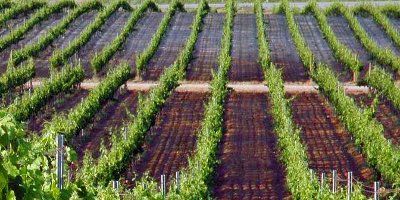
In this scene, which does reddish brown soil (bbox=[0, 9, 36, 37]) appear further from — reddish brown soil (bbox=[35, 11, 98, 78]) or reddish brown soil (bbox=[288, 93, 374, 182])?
reddish brown soil (bbox=[288, 93, 374, 182])

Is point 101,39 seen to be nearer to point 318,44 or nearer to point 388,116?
point 318,44

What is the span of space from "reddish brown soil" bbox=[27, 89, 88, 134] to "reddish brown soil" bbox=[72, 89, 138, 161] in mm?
1260

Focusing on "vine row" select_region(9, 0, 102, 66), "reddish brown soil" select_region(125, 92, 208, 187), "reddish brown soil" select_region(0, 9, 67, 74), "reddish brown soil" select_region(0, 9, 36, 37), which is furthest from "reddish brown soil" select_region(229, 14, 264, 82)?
"reddish brown soil" select_region(0, 9, 36, 37)

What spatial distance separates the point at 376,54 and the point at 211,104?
564 inches

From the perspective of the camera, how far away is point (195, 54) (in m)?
42.0

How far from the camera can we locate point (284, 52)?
4216 centimetres

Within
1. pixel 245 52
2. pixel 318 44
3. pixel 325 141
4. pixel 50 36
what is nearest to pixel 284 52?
pixel 245 52

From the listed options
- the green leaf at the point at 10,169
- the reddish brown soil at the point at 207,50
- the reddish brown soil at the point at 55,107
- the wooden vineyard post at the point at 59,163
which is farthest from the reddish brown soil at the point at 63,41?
the green leaf at the point at 10,169

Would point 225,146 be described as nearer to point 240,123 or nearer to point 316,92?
point 240,123

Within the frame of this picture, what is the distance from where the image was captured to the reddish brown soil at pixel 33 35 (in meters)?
40.8

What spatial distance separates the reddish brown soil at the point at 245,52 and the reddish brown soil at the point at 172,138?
3.59 meters

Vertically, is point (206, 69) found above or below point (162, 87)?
below

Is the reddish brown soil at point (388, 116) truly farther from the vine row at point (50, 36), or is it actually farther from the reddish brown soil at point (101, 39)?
the vine row at point (50, 36)

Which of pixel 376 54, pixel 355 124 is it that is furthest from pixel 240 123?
pixel 376 54
